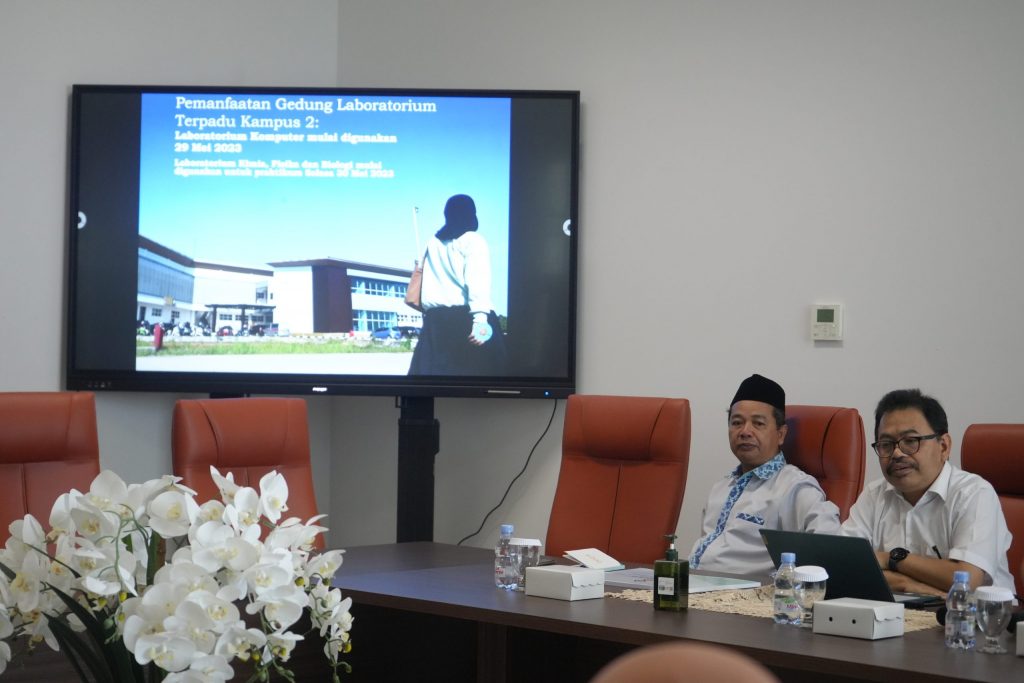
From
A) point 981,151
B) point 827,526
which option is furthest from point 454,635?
point 981,151

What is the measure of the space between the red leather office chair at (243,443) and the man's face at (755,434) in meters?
1.49

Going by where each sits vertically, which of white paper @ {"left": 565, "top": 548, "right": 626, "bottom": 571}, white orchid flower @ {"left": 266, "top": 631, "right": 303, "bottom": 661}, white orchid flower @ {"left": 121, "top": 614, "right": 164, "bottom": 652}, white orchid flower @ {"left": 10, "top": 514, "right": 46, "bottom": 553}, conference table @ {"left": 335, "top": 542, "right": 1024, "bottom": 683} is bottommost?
conference table @ {"left": 335, "top": 542, "right": 1024, "bottom": 683}

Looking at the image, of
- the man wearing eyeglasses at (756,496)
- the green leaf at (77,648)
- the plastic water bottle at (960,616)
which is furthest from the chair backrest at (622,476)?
the green leaf at (77,648)

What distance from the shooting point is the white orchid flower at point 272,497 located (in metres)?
1.37

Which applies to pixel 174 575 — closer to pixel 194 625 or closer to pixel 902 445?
pixel 194 625

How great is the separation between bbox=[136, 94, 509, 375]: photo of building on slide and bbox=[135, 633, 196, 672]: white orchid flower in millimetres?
3674

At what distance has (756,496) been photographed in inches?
144

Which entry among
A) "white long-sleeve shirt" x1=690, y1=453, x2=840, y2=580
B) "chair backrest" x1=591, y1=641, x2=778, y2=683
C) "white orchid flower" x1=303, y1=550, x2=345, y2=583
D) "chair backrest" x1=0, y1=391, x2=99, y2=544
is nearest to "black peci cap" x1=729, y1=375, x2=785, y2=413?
"white long-sleeve shirt" x1=690, y1=453, x2=840, y2=580

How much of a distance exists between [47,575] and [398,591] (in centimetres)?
154

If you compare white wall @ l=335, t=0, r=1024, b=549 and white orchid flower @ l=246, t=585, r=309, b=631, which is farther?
white wall @ l=335, t=0, r=1024, b=549

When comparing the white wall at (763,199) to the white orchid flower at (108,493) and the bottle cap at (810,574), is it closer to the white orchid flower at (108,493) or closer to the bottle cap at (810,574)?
the bottle cap at (810,574)

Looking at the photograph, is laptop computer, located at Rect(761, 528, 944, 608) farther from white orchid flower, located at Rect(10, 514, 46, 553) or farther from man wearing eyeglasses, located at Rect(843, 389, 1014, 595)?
white orchid flower, located at Rect(10, 514, 46, 553)

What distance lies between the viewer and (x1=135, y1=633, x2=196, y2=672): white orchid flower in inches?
48.2

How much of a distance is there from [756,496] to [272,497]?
2502mm
